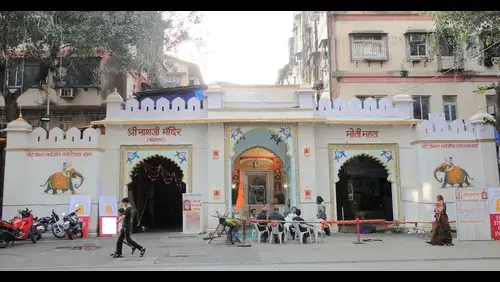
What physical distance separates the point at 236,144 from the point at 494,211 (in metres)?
7.95

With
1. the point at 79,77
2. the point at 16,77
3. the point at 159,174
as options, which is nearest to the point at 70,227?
the point at 159,174

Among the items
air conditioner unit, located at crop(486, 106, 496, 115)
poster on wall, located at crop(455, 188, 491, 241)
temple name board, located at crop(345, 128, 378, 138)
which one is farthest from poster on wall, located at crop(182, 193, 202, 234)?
air conditioner unit, located at crop(486, 106, 496, 115)

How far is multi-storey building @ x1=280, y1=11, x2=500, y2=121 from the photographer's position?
787 inches

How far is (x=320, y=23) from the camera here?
75.3 ft

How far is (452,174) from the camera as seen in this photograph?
14562 millimetres

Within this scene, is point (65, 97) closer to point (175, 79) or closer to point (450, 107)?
point (175, 79)

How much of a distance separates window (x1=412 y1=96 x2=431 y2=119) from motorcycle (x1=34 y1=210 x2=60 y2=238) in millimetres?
15249

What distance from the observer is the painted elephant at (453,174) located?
47.6ft

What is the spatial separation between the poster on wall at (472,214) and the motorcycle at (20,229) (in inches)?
465

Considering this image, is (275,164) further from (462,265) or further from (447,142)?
(462,265)

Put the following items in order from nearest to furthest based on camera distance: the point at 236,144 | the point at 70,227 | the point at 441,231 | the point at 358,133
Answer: the point at 441,231 → the point at 70,227 → the point at 236,144 → the point at 358,133

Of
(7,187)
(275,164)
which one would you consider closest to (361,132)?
(275,164)

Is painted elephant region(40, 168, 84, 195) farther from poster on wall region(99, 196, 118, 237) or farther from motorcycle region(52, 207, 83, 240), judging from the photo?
poster on wall region(99, 196, 118, 237)

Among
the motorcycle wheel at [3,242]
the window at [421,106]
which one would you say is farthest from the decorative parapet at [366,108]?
the motorcycle wheel at [3,242]
